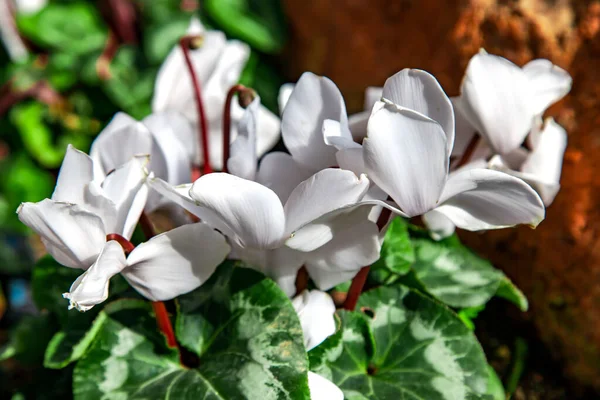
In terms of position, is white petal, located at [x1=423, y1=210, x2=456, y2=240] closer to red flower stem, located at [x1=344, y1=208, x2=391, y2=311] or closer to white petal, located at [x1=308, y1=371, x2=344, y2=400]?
red flower stem, located at [x1=344, y1=208, x2=391, y2=311]

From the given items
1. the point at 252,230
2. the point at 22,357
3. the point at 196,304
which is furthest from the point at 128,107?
the point at 252,230

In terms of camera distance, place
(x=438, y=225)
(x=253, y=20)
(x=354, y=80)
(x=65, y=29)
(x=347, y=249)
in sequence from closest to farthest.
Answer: (x=347, y=249), (x=438, y=225), (x=354, y=80), (x=253, y=20), (x=65, y=29)

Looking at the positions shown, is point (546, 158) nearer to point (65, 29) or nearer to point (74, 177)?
point (74, 177)

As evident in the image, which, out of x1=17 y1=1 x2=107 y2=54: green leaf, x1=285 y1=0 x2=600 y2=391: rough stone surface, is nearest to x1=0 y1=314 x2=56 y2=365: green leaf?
x1=285 y1=0 x2=600 y2=391: rough stone surface

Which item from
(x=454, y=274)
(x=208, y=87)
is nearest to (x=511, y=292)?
(x=454, y=274)

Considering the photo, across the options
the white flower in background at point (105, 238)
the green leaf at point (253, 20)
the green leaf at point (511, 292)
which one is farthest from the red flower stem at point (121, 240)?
the green leaf at point (253, 20)

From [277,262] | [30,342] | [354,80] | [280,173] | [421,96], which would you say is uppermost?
[421,96]

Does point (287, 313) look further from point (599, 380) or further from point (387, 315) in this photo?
point (599, 380)
